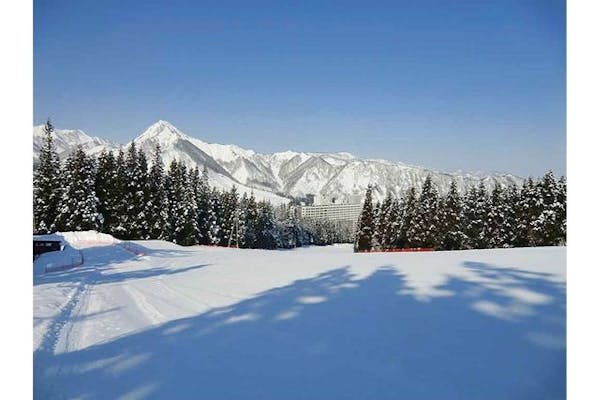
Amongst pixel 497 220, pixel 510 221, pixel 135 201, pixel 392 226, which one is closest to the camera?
pixel 510 221

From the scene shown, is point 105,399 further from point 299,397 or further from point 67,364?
point 299,397

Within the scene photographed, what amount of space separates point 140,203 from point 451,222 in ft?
71.5

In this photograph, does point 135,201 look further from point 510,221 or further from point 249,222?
point 510,221

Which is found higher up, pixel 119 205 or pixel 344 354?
pixel 119 205

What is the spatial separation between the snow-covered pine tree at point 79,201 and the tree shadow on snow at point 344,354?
16631 millimetres

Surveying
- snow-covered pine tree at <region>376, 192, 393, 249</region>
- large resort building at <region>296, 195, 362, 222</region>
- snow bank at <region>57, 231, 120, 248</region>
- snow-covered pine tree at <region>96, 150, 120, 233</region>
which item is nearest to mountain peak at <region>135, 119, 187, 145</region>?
snow bank at <region>57, 231, 120, 248</region>

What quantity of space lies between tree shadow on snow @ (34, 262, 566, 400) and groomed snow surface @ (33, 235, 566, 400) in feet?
0.04

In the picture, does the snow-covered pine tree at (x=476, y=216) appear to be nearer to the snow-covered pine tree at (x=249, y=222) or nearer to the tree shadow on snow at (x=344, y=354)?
the tree shadow on snow at (x=344, y=354)

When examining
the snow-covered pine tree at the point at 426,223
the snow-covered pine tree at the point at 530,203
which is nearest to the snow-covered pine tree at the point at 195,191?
the snow-covered pine tree at the point at 426,223

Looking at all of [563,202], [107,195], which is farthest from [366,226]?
[563,202]

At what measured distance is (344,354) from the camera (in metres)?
3.63

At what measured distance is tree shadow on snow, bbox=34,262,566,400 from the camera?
2994 mm
